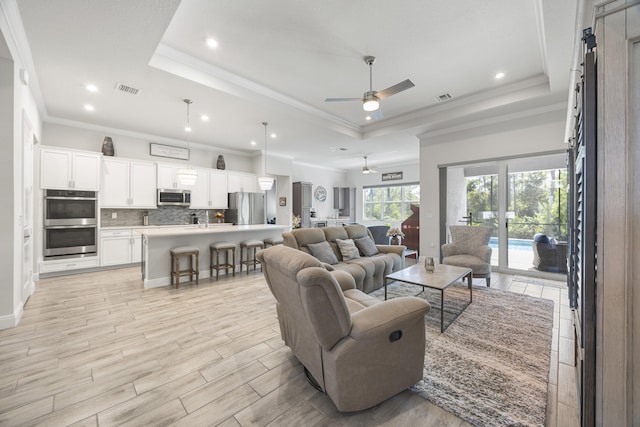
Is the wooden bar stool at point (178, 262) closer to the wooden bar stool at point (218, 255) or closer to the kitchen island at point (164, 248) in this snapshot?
the kitchen island at point (164, 248)

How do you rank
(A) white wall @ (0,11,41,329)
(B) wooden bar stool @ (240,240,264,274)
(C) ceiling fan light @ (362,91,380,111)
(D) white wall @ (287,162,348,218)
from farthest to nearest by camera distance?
(D) white wall @ (287,162,348,218)
(B) wooden bar stool @ (240,240,264,274)
(C) ceiling fan light @ (362,91,380,111)
(A) white wall @ (0,11,41,329)

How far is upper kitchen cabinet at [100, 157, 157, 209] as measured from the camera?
5543 mm

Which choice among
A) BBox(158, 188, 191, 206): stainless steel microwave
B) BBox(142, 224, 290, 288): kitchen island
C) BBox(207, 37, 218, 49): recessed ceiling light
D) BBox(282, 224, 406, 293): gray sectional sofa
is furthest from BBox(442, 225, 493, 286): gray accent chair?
BBox(158, 188, 191, 206): stainless steel microwave

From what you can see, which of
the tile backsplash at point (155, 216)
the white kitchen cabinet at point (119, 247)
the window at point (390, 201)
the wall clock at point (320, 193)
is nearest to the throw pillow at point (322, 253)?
the white kitchen cabinet at point (119, 247)

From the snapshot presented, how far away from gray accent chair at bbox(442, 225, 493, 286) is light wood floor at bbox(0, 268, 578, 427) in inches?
38.4

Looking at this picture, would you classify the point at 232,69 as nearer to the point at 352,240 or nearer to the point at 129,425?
the point at 352,240

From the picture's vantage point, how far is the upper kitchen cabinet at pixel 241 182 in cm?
748

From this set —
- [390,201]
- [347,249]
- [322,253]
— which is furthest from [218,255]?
[390,201]

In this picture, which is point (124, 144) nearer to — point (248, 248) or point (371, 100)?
point (248, 248)

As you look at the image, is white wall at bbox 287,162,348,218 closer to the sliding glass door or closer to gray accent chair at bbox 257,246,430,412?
the sliding glass door

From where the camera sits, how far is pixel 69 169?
5012 mm

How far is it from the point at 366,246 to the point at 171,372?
3146 mm

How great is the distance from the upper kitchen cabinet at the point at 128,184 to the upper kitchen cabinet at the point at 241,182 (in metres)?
1.87

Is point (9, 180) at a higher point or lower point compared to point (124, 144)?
lower
